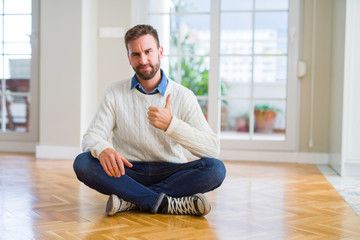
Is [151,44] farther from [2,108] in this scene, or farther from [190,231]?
[2,108]

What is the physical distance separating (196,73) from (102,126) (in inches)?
111

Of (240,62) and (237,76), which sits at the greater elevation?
(240,62)

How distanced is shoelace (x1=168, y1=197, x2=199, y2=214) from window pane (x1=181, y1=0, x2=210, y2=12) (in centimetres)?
314

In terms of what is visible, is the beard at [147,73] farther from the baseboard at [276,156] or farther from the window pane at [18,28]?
the window pane at [18,28]

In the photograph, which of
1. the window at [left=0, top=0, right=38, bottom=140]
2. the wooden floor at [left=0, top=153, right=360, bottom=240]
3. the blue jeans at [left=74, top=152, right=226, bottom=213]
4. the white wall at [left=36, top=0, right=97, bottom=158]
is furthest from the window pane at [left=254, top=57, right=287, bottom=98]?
the blue jeans at [left=74, top=152, right=226, bottom=213]

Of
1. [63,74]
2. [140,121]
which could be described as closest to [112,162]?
[140,121]

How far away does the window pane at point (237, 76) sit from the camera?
16.6 feet

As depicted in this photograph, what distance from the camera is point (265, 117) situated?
5.05 metres

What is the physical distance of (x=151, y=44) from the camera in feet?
8.13

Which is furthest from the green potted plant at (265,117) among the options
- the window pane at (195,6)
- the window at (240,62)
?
the window pane at (195,6)

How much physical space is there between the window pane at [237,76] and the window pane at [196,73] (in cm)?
21

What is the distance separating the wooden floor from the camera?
209cm

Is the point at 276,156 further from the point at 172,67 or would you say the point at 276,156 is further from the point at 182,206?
the point at 182,206

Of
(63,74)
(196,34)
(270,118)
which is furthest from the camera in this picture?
(196,34)
